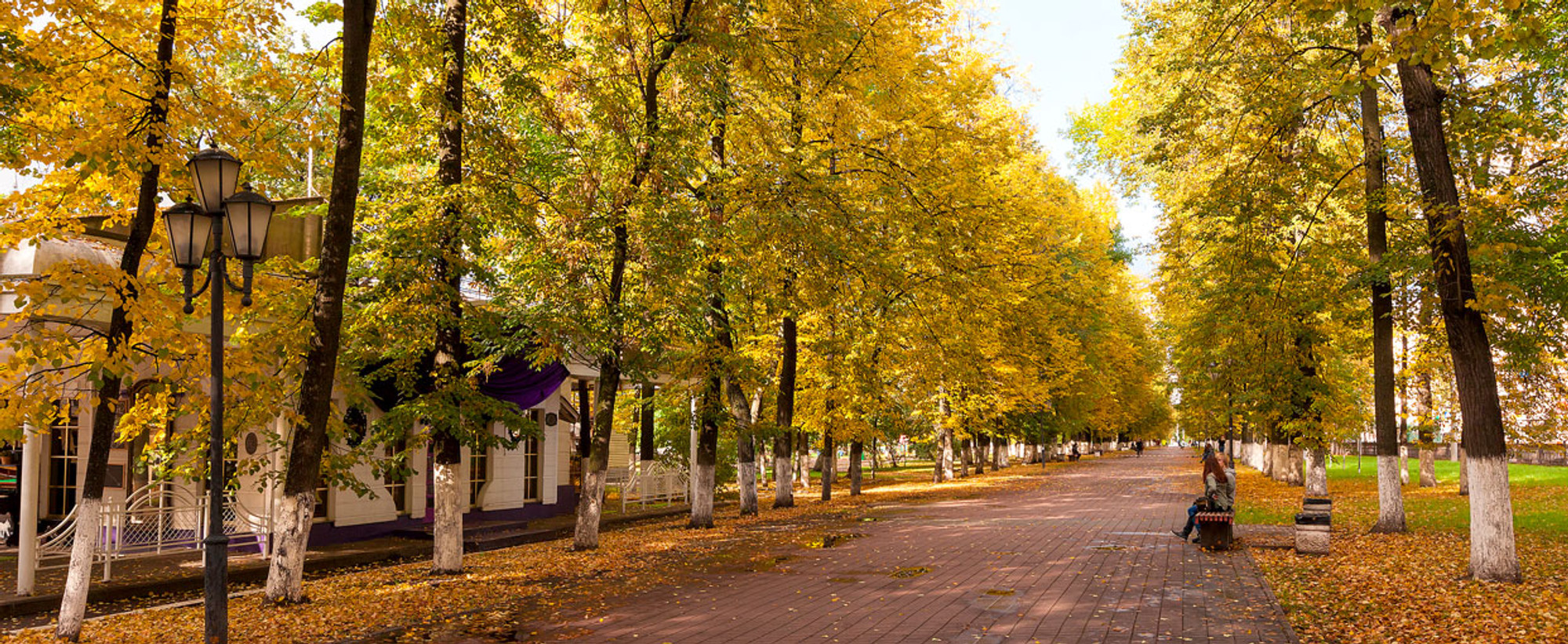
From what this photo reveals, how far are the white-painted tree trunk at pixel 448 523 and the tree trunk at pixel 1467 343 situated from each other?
11818 mm

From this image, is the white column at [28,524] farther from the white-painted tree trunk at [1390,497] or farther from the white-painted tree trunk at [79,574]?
the white-painted tree trunk at [1390,497]

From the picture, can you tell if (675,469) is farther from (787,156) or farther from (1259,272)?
(1259,272)

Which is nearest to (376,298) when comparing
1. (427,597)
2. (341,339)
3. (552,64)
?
(341,339)

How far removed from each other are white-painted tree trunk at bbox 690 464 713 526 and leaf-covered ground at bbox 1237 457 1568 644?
952cm

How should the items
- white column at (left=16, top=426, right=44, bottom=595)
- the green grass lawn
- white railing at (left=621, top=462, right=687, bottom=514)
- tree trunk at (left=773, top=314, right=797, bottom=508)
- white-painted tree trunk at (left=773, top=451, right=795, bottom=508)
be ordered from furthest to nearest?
white railing at (left=621, top=462, right=687, bottom=514) → white-painted tree trunk at (left=773, top=451, right=795, bottom=508) → tree trunk at (left=773, top=314, right=797, bottom=508) → the green grass lawn → white column at (left=16, top=426, right=44, bottom=595)

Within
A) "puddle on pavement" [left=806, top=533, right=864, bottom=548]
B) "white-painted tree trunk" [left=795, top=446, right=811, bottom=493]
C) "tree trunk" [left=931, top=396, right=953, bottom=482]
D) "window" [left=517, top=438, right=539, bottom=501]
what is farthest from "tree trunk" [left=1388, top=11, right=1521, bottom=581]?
"white-painted tree trunk" [left=795, top=446, right=811, bottom=493]

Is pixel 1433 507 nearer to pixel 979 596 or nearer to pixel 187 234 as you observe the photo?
pixel 979 596

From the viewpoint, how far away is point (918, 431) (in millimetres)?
37219

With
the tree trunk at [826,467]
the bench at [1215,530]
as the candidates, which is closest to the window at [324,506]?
the tree trunk at [826,467]

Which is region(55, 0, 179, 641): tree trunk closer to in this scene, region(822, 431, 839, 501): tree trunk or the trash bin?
the trash bin

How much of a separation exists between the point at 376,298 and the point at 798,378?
16.1m

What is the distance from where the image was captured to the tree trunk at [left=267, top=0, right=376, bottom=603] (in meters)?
10.0

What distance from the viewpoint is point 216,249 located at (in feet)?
26.6

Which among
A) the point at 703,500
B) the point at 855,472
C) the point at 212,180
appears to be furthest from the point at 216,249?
the point at 855,472
